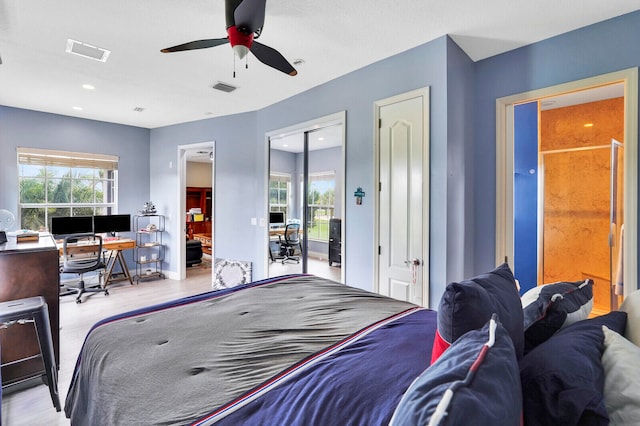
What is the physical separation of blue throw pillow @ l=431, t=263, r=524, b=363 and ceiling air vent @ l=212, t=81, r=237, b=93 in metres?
3.52

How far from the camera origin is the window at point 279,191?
4.18 m

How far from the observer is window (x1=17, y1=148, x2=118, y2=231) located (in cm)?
477

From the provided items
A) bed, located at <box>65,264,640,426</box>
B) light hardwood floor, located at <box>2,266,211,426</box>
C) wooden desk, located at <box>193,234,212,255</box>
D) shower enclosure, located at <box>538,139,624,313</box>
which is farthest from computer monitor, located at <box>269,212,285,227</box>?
wooden desk, located at <box>193,234,212,255</box>

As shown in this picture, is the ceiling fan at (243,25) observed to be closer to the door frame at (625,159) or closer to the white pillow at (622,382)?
the white pillow at (622,382)

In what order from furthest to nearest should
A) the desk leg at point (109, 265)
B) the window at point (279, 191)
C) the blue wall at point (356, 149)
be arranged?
the desk leg at point (109, 265) → the window at point (279, 191) → the blue wall at point (356, 149)

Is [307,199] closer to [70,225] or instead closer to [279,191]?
[279,191]

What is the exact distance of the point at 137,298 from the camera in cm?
447

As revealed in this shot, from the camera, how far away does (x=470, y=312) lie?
0.84 m

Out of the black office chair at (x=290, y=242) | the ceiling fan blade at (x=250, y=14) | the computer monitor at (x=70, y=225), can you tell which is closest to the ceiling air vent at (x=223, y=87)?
the black office chair at (x=290, y=242)

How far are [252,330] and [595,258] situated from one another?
430 centimetres

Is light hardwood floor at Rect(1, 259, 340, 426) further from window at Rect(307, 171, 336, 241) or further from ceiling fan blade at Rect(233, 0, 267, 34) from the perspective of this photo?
ceiling fan blade at Rect(233, 0, 267, 34)

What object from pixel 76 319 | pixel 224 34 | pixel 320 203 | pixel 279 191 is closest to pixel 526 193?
pixel 320 203

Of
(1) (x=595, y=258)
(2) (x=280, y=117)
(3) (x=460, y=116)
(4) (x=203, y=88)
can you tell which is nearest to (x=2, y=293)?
(4) (x=203, y=88)

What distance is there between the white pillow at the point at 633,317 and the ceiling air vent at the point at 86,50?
12.7ft
